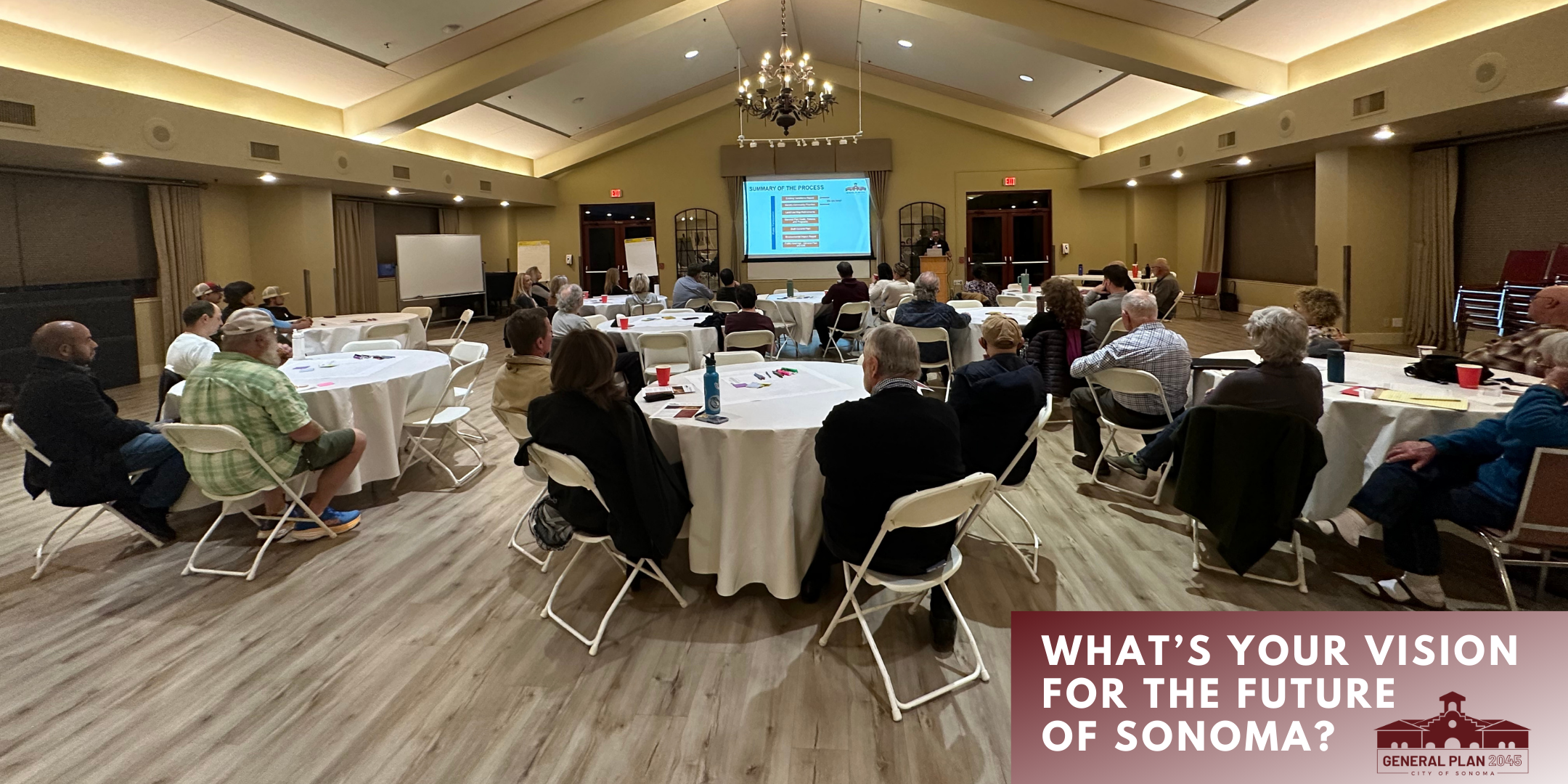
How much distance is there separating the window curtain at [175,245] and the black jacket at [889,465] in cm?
976

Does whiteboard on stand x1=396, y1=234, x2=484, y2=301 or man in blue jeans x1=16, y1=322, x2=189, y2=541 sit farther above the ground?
whiteboard on stand x1=396, y1=234, x2=484, y2=301

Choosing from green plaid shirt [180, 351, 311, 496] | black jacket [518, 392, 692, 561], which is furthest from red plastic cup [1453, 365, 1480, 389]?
green plaid shirt [180, 351, 311, 496]

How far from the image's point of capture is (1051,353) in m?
5.27

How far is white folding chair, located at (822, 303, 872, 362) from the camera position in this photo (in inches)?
324

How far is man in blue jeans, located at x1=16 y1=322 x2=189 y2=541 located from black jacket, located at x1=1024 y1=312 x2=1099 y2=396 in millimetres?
4730

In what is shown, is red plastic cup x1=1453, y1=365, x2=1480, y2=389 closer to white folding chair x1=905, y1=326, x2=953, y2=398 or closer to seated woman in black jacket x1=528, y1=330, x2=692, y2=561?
white folding chair x1=905, y1=326, x2=953, y2=398

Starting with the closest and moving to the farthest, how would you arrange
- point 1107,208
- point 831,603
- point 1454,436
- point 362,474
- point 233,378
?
point 1454,436 → point 831,603 → point 233,378 → point 362,474 → point 1107,208

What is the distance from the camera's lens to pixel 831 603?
3.12m

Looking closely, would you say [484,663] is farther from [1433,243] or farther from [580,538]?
[1433,243]

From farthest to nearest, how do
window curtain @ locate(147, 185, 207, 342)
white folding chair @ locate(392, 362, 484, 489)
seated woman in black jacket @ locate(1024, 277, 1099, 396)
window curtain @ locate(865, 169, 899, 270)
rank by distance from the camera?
1. window curtain @ locate(865, 169, 899, 270)
2. window curtain @ locate(147, 185, 207, 342)
3. seated woman in black jacket @ locate(1024, 277, 1099, 396)
4. white folding chair @ locate(392, 362, 484, 489)

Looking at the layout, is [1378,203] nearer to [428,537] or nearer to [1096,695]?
[1096,695]

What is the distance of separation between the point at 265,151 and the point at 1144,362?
28.7ft

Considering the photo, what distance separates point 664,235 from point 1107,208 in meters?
8.49

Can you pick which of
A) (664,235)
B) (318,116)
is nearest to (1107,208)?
(664,235)
